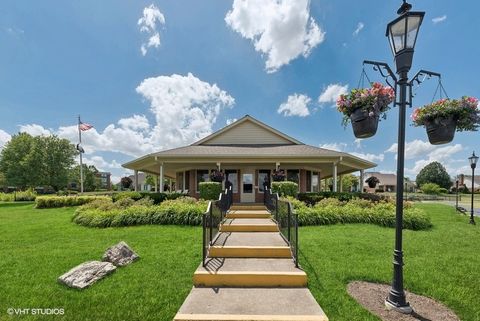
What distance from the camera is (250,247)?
17.1ft

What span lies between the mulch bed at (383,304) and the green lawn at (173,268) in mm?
162

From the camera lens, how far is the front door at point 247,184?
47.3 ft

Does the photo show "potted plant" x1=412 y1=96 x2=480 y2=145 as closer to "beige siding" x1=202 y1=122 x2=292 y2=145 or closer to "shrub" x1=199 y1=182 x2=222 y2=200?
"shrub" x1=199 y1=182 x2=222 y2=200

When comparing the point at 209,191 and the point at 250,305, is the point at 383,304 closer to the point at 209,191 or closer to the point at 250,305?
the point at 250,305

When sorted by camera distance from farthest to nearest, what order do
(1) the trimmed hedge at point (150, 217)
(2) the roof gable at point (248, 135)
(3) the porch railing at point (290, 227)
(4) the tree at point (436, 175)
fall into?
(4) the tree at point (436, 175) → (2) the roof gable at point (248, 135) → (1) the trimmed hedge at point (150, 217) → (3) the porch railing at point (290, 227)

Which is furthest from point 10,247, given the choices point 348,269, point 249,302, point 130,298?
point 348,269

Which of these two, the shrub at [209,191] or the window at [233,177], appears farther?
the window at [233,177]

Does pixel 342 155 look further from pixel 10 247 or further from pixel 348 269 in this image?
pixel 10 247

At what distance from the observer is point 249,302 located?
351 cm

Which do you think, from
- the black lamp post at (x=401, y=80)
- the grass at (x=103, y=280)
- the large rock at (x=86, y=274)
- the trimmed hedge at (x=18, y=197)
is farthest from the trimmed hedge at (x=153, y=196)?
the trimmed hedge at (x=18, y=197)

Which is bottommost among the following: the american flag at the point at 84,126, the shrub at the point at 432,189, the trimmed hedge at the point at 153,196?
the shrub at the point at 432,189

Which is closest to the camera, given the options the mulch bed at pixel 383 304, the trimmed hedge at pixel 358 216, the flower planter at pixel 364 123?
the mulch bed at pixel 383 304

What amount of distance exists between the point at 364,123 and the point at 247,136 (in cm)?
1325

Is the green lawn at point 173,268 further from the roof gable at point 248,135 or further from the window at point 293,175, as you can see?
the roof gable at point 248,135
